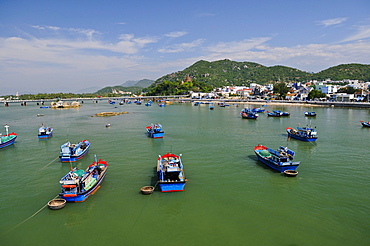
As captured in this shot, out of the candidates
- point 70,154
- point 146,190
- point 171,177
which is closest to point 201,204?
point 171,177

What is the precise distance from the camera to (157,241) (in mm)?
12203

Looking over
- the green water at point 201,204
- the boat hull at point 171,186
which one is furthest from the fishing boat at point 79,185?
the boat hull at point 171,186

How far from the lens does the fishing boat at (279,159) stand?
20172mm

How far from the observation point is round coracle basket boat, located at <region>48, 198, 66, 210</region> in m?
14.9

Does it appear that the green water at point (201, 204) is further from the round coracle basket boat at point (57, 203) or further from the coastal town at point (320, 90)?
the coastal town at point (320, 90)

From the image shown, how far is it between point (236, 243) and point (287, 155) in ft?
39.8

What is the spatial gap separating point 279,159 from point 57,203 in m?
18.0

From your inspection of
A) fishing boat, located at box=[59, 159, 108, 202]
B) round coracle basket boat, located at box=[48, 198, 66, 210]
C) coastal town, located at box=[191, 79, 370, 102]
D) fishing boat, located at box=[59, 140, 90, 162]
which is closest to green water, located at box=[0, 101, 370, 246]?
round coracle basket boat, located at box=[48, 198, 66, 210]

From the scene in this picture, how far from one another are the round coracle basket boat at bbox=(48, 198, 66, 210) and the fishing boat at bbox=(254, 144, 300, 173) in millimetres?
17267

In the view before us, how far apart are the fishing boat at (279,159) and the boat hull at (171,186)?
30.3 feet

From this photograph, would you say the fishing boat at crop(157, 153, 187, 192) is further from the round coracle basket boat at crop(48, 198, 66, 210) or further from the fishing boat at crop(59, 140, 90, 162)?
the fishing boat at crop(59, 140, 90, 162)

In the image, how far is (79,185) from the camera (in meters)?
16.2

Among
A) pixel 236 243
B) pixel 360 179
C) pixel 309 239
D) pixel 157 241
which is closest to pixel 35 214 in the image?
pixel 157 241

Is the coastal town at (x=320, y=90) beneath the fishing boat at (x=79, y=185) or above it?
above
